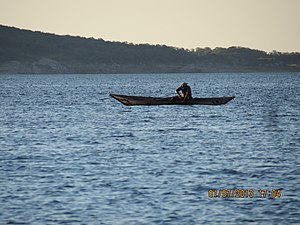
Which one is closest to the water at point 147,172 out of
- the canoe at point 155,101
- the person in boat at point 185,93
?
the canoe at point 155,101

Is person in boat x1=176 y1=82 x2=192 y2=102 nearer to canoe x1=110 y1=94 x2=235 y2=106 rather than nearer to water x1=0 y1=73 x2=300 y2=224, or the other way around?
canoe x1=110 y1=94 x2=235 y2=106

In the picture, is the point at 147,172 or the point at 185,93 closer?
the point at 147,172

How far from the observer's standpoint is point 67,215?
19.7 metres

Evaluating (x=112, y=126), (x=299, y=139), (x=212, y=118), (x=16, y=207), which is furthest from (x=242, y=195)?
(x=212, y=118)

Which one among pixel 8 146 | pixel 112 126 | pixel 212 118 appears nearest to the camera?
pixel 8 146

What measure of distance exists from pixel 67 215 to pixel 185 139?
17824 mm

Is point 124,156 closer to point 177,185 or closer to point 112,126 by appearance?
point 177,185
